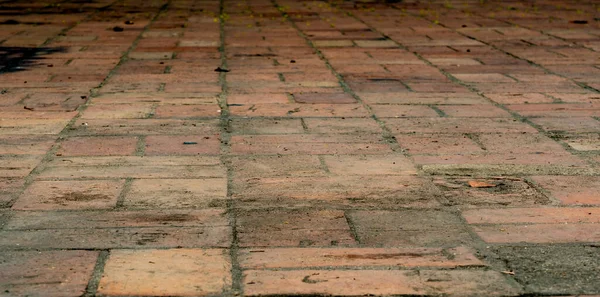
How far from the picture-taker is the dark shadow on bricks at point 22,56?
261 inches

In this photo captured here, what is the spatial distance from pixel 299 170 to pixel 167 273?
4.07 ft

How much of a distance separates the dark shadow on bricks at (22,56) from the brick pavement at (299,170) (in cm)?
4

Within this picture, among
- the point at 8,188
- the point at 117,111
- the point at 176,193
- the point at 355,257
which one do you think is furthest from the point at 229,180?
the point at 117,111

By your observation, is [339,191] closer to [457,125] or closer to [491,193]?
[491,193]

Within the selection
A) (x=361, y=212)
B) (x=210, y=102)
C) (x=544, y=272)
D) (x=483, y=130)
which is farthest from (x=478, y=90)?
(x=544, y=272)

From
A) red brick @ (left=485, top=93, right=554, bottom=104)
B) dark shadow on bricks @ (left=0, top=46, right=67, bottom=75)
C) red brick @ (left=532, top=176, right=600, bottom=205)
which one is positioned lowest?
dark shadow on bricks @ (left=0, top=46, right=67, bottom=75)

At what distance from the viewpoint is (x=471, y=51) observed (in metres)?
7.59

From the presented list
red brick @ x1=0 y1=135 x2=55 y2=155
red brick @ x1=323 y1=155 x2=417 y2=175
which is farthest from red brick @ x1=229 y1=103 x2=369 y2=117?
red brick @ x1=0 y1=135 x2=55 y2=155

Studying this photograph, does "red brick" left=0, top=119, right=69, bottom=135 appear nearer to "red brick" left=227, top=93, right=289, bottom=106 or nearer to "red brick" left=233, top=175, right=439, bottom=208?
"red brick" left=227, top=93, right=289, bottom=106

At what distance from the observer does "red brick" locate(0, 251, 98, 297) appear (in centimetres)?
254

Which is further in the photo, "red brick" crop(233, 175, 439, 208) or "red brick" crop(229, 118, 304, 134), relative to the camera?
"red brick" crop(229, 118, 304, 134)

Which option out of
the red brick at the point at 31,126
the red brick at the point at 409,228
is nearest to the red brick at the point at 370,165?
the red brick at the point at 409,228

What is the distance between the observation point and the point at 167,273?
2674mm

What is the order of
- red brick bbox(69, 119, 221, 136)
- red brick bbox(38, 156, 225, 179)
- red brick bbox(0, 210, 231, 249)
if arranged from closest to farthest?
red brick bbox(0, 210, 231, 249) < red brick bbox(38, 156, 225, 179) < red brick bbox(69, 119, 221, 136)
